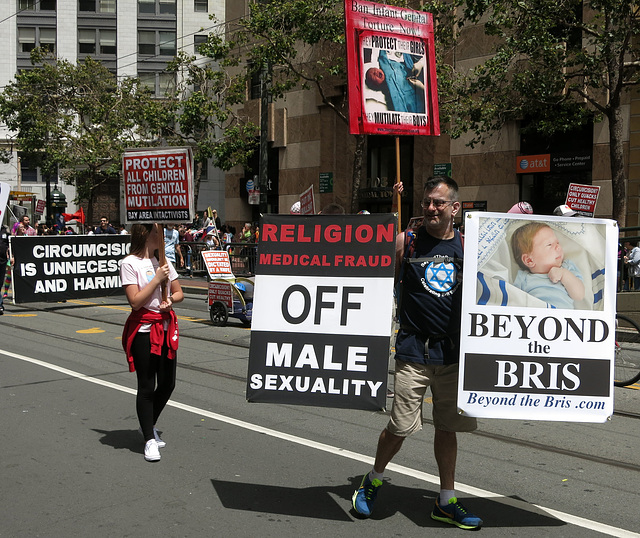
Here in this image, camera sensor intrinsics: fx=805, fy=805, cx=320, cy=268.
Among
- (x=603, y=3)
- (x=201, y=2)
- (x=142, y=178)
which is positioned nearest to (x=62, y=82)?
(x=201, y=2)

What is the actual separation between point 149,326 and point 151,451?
0.88 meters

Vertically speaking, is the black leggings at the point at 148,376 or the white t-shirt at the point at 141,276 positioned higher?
the white t-shirt at the point at 141,276

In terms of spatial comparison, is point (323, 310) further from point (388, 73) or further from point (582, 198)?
point (582, 198)

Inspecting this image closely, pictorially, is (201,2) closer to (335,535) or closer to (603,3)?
(603,3)

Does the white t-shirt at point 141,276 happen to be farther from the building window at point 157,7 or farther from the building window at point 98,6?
the building window at point 98,6

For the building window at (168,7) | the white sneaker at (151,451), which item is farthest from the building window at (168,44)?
the white sneaker at (151,451)

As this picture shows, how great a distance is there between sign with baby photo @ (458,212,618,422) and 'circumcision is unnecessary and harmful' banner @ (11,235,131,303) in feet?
42.1

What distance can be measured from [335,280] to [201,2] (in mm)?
51569

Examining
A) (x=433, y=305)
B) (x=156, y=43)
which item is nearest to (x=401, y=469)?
(x=433, y=305)

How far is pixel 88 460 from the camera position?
18.7 ft

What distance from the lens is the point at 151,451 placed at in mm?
5691

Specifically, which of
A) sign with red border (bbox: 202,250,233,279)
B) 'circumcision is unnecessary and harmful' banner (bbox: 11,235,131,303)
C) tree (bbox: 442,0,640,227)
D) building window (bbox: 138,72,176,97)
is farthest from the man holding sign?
building window (bbox: 138,72,176,97)

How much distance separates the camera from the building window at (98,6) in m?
53.2

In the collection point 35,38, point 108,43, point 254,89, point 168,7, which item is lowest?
point 254,89
